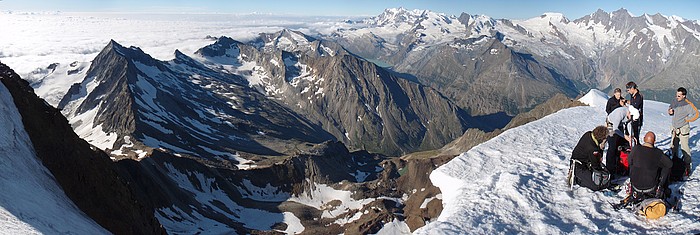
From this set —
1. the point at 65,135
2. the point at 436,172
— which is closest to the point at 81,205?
the point at 65,135

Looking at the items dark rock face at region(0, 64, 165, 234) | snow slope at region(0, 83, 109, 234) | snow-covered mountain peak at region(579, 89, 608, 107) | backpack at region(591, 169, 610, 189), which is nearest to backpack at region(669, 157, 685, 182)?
backpack at region(591, 169, 610, 189)

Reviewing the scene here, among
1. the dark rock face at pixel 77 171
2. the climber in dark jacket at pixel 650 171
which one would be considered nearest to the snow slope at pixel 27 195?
the dark rock face at pixel 77 171

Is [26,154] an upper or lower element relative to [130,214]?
upper

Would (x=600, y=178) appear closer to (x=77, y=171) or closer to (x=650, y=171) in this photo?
(x=650, y=171)

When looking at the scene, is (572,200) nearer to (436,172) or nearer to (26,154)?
(436,172)

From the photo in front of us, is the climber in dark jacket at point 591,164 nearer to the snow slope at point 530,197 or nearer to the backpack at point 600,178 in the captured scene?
the backpack at point 600,178

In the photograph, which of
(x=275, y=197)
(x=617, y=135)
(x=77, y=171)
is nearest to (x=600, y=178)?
(x=617, y=135)
